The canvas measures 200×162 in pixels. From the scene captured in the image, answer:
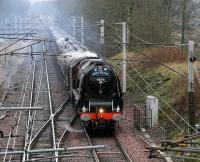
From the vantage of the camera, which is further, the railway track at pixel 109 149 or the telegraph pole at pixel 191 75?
the railway track at pixel 109 149

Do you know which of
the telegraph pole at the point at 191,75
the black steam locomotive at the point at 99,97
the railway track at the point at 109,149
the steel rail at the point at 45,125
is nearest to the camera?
the telegraph pole at the point at 191,75

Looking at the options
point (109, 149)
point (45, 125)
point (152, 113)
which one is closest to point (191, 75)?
point (109, 149)

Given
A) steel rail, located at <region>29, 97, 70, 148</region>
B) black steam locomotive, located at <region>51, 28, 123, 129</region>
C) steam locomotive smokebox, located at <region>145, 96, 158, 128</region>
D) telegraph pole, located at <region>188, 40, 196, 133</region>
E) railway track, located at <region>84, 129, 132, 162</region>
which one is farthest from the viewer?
steam locomotive smokebox, located at <region>145, 96, 158, 128</region>

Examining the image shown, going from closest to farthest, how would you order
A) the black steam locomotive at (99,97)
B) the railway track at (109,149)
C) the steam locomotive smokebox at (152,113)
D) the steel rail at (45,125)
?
1. the railway track at (109,149)
2. the steel rail at (45,125)
3. the black steam locomotive at (99,97)
4. the steam locomotive smokebox at (152,113)

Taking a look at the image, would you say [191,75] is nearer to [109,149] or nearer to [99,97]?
[109,149]

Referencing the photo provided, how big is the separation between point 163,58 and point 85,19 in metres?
34.1

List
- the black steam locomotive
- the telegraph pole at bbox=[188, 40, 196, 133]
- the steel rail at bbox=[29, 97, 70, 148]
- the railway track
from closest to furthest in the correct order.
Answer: the telegraph pole at bbox=[188, 40, 196, 133], the railway track, the steel rail at bbox=[29, 97, 70, 148], the black steam locomotive

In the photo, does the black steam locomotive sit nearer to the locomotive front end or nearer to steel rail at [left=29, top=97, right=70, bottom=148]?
the locomotive front end

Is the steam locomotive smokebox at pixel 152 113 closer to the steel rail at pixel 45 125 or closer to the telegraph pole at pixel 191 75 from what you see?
the steel rail at pixel 45 125

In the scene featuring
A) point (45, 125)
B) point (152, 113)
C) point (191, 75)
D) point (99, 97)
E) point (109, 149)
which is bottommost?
point (109, 149)

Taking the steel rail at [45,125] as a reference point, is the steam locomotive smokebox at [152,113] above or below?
above

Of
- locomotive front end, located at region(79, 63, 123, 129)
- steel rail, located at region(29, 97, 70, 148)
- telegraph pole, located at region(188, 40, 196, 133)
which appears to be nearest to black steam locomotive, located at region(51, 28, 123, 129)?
locomotive front end, located at region(79, 63, 123, 129)

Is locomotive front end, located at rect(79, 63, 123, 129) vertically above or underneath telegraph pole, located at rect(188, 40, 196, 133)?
underneath

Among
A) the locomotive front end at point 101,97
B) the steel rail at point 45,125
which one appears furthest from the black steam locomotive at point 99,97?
the steel rail at point 45,125
